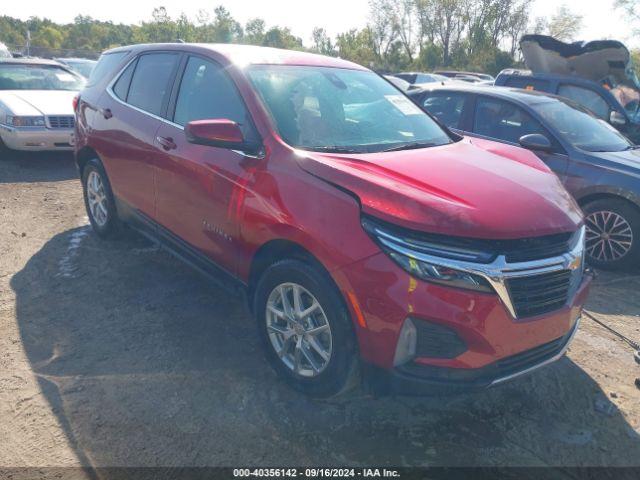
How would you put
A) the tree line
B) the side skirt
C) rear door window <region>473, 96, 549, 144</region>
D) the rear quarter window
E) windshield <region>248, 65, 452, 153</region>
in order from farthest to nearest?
the tree line → the rear quarter window → rear door window <region>473, 96, 549, 144</region> → the side skirt → windshield <region>248, 65, 452, 153</region>

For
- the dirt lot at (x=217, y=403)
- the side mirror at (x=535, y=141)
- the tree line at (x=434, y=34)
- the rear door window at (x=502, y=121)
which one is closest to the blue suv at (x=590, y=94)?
the rear door window at (x=502, y=121)

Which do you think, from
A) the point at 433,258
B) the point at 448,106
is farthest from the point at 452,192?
the point at 448,106

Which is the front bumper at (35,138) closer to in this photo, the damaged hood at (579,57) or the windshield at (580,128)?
the windshield at (580,128)

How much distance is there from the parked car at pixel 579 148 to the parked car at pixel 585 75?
6.71ft

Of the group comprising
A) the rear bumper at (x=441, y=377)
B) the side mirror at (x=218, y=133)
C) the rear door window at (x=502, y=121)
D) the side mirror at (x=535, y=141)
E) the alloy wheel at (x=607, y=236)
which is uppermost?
the side mirror at (x=218, y=133)

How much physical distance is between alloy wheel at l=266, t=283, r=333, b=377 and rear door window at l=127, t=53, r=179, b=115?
6.24 feet

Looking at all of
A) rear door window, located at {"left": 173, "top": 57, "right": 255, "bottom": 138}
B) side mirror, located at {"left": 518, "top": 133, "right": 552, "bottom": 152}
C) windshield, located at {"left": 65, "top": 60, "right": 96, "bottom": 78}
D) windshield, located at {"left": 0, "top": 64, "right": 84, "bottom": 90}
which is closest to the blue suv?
side mirror, located at {"left": 518, "top": 133, "right": 552, "bottom": 152}

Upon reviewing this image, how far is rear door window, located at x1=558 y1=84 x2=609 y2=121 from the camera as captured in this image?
7.67 metres

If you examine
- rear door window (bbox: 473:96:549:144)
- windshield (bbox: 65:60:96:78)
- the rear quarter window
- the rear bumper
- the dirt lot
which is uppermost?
windshield (bbox: 65:60:96:78)

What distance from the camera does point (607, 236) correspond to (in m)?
5.05

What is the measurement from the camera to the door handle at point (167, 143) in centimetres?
363

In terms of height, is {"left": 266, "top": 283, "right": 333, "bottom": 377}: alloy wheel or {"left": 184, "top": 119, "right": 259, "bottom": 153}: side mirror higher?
{"left": 184, "top": 119, "right": 259, "bottom": 153}: side mirror

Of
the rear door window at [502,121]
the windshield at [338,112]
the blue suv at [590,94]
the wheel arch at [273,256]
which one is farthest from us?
the blue suv at [590,94]

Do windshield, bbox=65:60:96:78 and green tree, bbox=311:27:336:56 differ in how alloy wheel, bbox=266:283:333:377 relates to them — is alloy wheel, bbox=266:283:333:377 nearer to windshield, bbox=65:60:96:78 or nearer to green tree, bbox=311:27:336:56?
windshield, bbox=65:60:96:78
